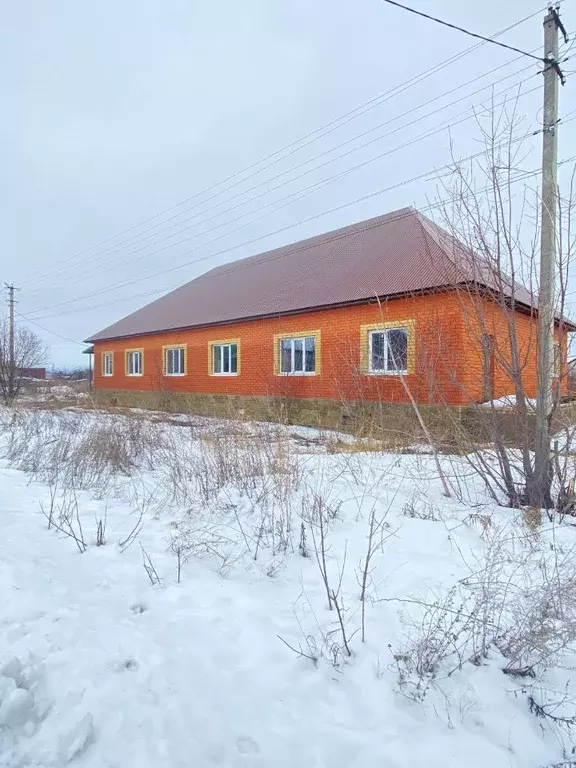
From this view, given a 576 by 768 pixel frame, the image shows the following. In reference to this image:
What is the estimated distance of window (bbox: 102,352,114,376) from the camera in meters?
23.4

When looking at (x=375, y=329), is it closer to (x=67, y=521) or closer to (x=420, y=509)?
(x=420, y=509)

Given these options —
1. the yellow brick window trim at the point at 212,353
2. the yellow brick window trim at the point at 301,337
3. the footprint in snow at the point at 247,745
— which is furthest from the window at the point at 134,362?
the footprint in snow at the point at 247,745

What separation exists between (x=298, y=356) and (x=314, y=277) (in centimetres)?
319

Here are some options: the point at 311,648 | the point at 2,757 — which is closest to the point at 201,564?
the point at 311,648

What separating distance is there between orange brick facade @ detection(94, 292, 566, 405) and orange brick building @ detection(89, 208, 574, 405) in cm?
4

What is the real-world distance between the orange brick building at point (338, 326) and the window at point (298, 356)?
35 mm

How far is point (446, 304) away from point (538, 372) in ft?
20.7

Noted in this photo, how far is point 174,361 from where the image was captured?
758 inches

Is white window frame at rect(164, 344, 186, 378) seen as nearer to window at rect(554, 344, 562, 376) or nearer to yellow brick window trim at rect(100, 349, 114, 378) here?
yellow brick window trim at rect(100, 349, 114, 378)

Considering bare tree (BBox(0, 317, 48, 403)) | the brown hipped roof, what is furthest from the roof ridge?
bare tree (BBox(0, 317, 48, 403))

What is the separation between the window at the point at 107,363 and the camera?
76.6ft

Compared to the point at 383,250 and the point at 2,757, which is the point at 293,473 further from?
the point at 383,250

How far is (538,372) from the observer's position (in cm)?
450

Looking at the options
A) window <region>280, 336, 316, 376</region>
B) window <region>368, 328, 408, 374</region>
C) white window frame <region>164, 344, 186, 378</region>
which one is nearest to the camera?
window <region>368, 328, 408, 374</region>
